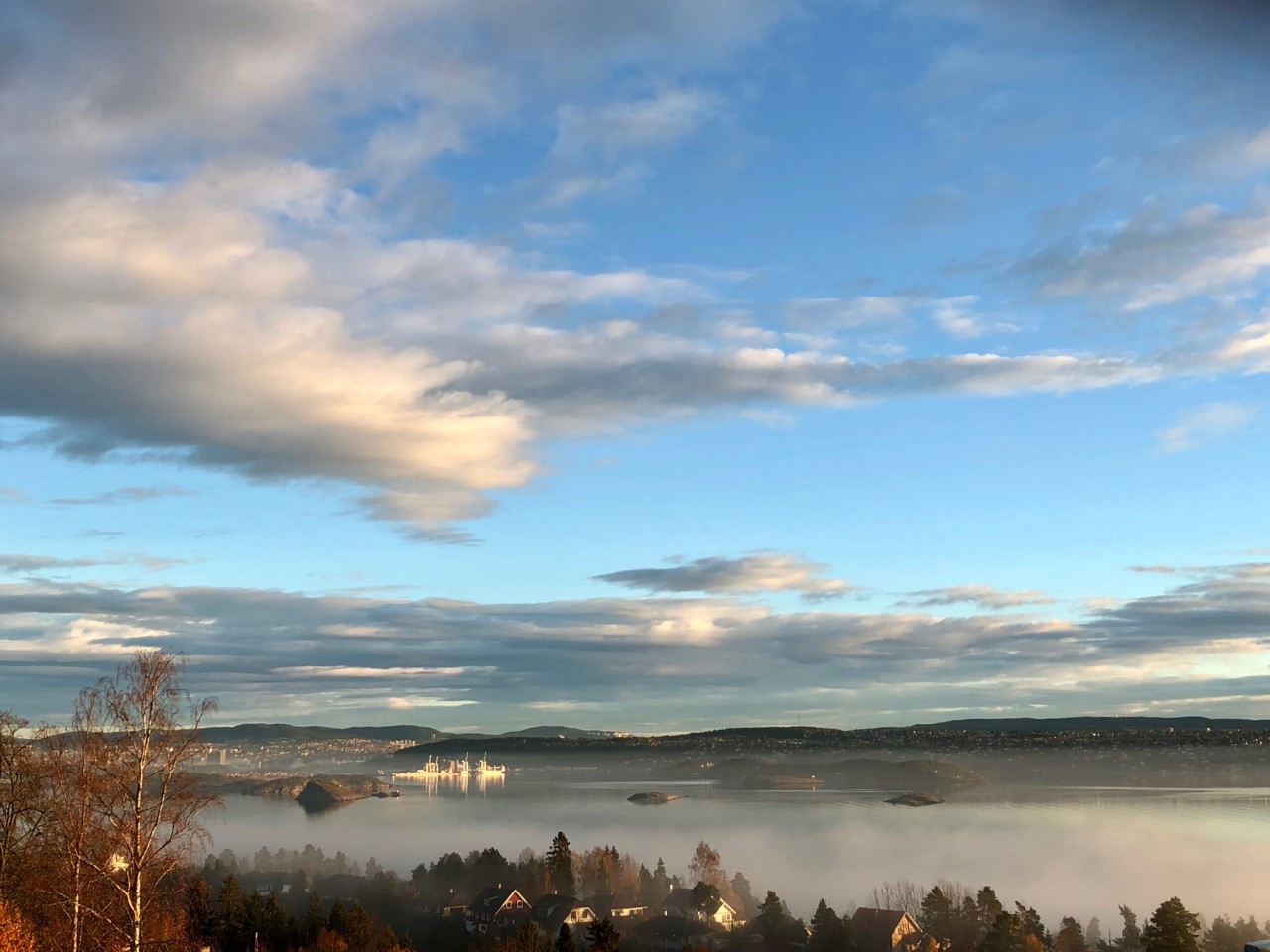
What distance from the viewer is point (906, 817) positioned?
16562cm

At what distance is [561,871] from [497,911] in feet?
38.3

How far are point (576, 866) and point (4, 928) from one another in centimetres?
7671

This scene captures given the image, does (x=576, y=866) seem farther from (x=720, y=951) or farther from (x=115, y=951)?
(x=115, y=951)

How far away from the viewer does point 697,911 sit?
2857 inches

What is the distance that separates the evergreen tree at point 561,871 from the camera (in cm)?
7746

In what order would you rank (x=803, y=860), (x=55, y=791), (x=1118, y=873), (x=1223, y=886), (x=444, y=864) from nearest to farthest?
(x=55, y=791)
(x=444, y=864)
(x=1223, y=886)
(x=1118, y=873)
(x=803, y=860)

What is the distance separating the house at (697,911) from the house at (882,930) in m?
10.9

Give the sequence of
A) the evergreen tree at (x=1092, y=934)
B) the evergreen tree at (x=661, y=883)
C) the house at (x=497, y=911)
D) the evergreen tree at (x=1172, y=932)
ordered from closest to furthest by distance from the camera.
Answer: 1. the evergreen tree at (x=1172, y=932)
2. the evergreen tree at (x=1092, y=934)
3. the house at (x=497, y=911)
4. the evergreen tree at (x=661, y=883)

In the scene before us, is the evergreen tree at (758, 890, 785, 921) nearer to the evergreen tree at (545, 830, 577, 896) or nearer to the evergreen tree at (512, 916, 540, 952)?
the evergreen tree at (545, 830, 577, 896)

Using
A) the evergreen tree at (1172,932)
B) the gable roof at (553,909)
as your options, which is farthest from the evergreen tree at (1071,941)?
the gable roof at (553,909)

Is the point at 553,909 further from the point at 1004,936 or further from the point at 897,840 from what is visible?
the point at 897,840

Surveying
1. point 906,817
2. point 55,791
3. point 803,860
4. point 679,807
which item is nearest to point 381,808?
point 679,807

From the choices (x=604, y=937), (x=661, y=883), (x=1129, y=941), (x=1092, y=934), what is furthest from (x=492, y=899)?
(x=1129, y=941)

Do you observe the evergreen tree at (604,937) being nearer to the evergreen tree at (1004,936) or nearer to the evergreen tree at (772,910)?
the evergreen tree at (772,910)
